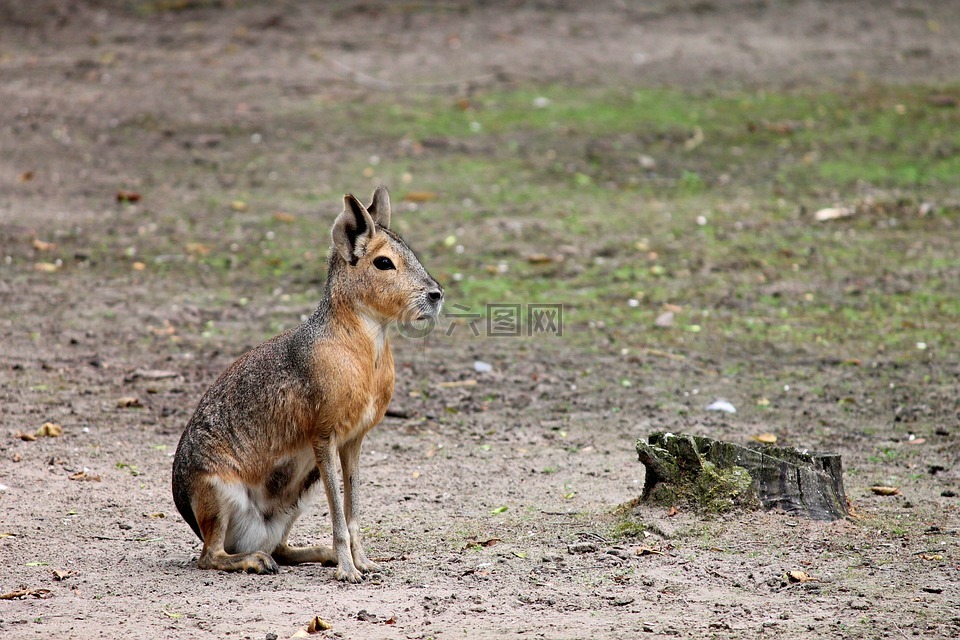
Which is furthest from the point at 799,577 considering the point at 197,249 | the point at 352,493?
the point at 197,249

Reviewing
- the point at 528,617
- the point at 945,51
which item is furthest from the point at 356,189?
the point at 945,51

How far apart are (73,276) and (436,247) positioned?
277cm

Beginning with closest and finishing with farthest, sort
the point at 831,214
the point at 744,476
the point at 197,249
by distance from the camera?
the point at 744,476 < the point at 197,249 < the point at 831,214

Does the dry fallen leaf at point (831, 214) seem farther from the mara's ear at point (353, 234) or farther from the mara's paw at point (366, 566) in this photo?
the mara's paw at point (366, 566)

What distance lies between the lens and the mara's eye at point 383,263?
15.4ft

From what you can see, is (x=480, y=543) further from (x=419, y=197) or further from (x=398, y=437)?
(x=419, y=197)

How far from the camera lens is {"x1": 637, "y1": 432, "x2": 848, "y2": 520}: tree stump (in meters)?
5.12

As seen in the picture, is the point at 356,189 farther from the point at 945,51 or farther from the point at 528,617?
the point at 945,51

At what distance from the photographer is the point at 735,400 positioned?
7.04 m

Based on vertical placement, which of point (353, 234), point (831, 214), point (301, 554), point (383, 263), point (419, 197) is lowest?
point (301, 554)

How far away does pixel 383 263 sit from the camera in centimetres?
471

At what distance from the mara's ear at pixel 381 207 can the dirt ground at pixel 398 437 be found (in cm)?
137

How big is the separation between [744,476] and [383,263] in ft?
5.92

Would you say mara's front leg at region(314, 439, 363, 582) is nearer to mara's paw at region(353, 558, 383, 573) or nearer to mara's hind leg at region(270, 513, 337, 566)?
mara's paw at region(353, 558, 383, 573)
